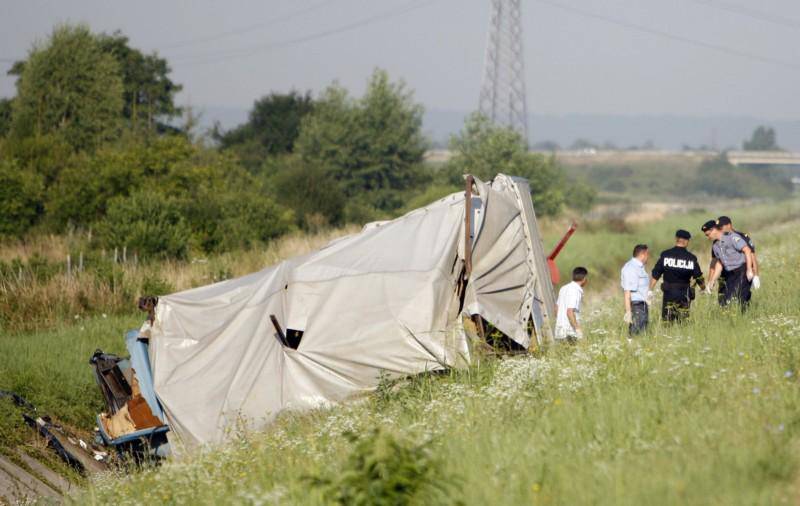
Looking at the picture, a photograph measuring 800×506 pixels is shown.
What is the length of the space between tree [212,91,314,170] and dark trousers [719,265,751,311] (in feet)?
206

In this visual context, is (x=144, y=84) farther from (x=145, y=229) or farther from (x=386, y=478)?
(x=386, y=478)

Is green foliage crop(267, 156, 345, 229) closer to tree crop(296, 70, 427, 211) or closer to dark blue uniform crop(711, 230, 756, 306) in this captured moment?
tree crop(296, 70, 427, 211)

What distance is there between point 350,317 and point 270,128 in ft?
229

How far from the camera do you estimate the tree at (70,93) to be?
5147cm

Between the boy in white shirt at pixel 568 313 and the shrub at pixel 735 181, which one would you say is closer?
the boy in white shirt at pixel 568 313

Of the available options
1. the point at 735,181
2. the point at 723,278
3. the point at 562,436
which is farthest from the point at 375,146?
the point at 735,181

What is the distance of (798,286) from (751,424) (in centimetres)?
986

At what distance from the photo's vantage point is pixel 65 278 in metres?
21.2

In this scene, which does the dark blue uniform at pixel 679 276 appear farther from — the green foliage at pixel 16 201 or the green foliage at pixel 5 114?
the green foliage at pixel 5 114

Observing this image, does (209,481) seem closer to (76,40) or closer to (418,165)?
(76,40)

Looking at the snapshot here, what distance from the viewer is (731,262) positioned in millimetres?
13898

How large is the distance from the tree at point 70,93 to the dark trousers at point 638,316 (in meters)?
41.8

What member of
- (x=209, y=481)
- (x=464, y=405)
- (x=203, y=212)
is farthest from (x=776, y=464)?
(x=203, y=212)

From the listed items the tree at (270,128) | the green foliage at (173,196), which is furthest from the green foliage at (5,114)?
the green foliage at (173,196)
